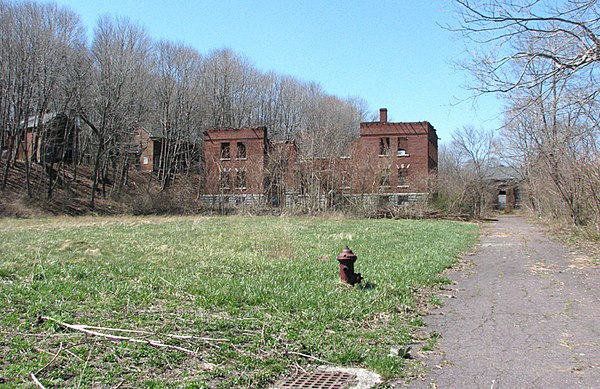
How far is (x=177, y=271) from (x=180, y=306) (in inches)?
118

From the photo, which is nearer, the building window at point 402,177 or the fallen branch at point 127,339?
the fallen branch at point 127,339

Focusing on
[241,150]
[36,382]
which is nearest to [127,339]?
[36,382]

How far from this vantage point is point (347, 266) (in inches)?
315

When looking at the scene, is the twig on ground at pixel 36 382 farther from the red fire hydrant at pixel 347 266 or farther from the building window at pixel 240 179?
the building window at pixel 240 179

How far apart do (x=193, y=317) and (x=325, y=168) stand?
3519 cm

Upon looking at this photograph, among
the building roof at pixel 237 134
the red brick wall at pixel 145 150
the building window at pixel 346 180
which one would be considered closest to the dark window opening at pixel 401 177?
the building window at pixel 346 180

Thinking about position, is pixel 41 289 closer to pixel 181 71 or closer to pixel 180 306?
pixel 180 306

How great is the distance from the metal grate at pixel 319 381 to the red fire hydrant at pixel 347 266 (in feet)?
12.0

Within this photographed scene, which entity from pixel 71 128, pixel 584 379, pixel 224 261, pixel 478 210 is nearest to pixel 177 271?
pixel 224 261

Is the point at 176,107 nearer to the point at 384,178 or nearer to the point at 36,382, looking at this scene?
the point at 384,178

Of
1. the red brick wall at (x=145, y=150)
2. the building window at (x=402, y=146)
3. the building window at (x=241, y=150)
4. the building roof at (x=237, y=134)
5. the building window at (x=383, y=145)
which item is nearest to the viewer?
the building window at (x=383, y=145)

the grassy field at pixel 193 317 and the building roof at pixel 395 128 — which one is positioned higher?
the building roof at pixel 395 128

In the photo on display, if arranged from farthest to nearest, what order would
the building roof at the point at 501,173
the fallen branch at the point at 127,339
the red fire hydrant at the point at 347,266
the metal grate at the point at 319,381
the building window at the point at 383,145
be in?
1. the building roof at the point at 501,173
2. the building window at the point at 383,145
3. the red fire hydrant at the point at 347,266
4. the fallen branch at the point at 127,339
5. the metal grate at the point at 319,381

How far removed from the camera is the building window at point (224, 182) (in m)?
44.2
